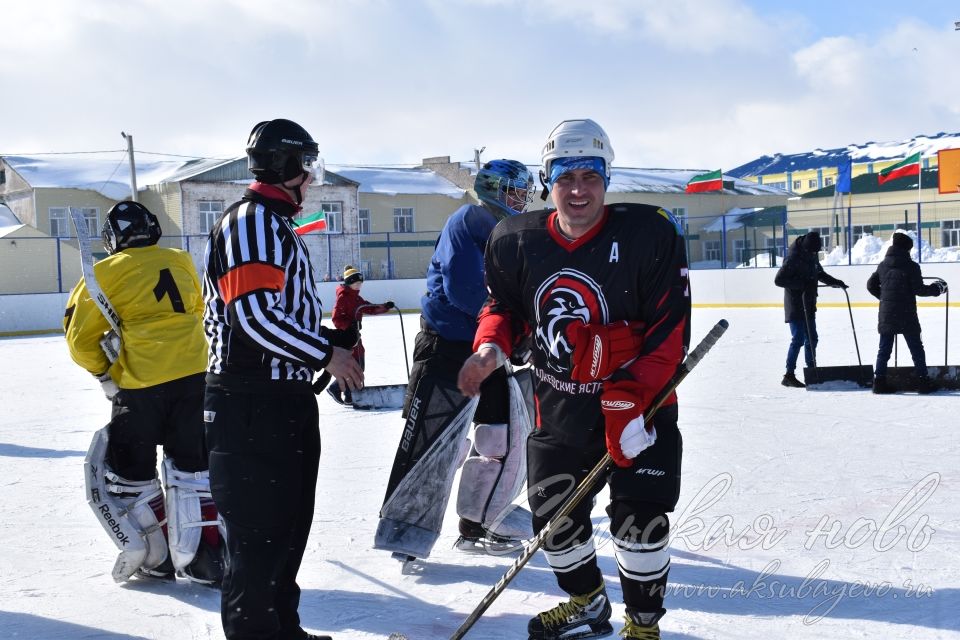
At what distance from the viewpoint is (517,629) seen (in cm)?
293

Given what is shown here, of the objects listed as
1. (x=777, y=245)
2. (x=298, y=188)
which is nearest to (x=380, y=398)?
(x=298, y=188)

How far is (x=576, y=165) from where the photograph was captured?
2650 millimetres

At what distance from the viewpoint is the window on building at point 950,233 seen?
24.1 metres

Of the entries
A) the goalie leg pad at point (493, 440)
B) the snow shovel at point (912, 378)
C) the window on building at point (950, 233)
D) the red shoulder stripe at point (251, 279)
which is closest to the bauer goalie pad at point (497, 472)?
the goalie leg pad at point (493, 440)

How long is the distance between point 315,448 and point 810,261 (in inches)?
264

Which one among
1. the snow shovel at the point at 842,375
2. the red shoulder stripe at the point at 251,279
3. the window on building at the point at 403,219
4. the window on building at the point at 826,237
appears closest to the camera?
the red shoulder stripe at the point at 251,279

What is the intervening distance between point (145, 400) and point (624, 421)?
5.80 feet

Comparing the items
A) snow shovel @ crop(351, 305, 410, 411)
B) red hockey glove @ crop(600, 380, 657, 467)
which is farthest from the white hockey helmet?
snow shovel @ crop(351, 305, 410, 411)

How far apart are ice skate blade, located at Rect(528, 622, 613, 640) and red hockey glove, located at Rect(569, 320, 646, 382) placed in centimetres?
75

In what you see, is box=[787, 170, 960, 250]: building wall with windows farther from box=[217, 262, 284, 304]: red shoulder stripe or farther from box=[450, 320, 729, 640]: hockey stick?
box=[217, 262, 284, 304]: red shoulder stripe

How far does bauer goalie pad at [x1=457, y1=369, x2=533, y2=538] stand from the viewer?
3783 mm

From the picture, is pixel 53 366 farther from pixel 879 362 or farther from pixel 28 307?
pixel 879 362

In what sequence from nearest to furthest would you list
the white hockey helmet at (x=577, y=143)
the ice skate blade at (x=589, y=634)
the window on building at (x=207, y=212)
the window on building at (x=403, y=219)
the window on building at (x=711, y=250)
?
the white hockey helmet at (x=577, y=143) < the ice skate blade at (x=589, y=634) < the window on building at (x=711, y=250) < the window on building at (x=207, y=212) < the window on building at (x=403, y=219)

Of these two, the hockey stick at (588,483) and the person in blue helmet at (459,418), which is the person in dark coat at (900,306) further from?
the hockey stick at (588,483)
